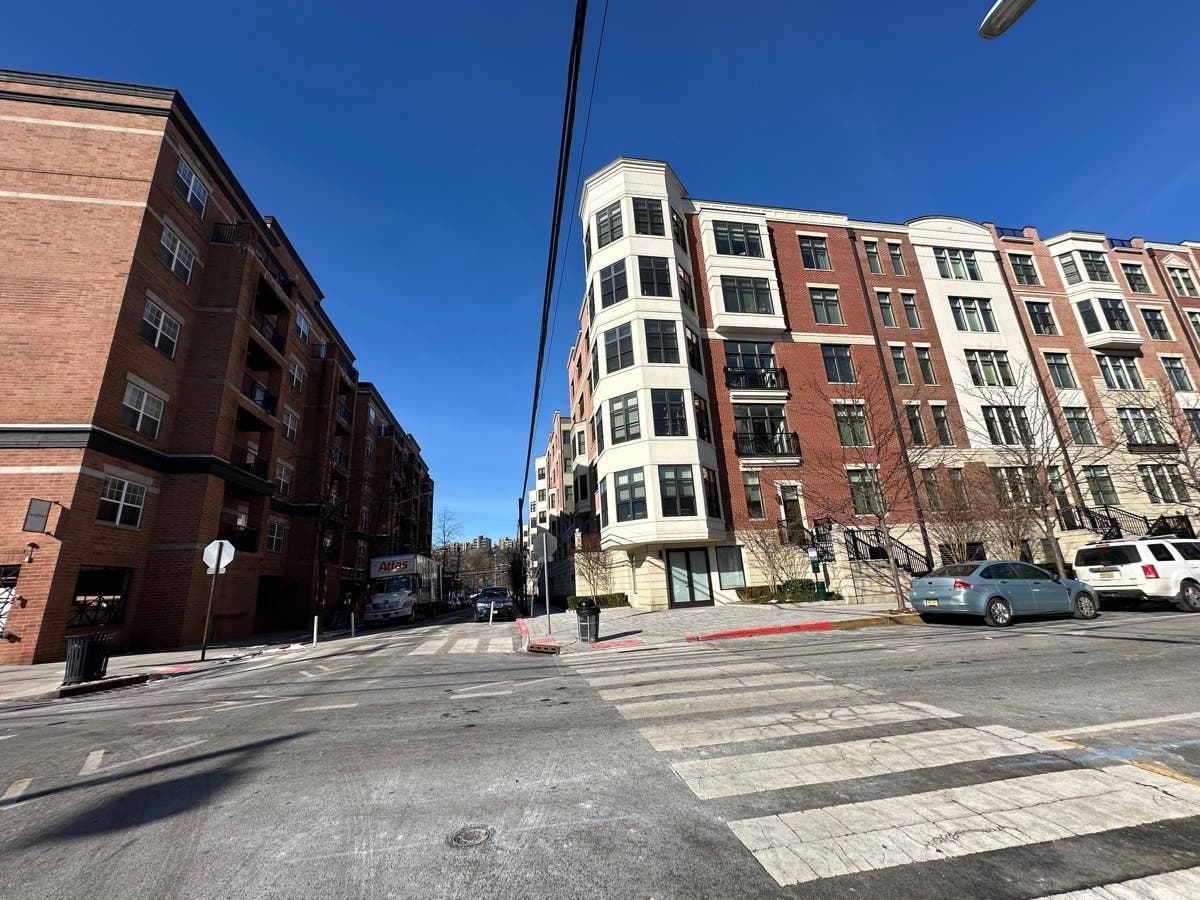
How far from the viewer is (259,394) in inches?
996

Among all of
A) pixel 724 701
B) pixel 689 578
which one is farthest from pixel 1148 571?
pixel 724 701

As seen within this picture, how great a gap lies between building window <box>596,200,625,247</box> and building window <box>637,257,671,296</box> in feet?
7.39

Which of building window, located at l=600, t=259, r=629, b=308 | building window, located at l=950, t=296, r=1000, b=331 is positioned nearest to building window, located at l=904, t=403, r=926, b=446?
building window, located at l=950, t=296, r=1000, b=331

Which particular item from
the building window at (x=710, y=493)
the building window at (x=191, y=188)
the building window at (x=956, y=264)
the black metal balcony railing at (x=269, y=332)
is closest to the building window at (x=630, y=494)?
the building window at (x=710, y=493)

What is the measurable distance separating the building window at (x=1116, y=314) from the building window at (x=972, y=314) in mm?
7614

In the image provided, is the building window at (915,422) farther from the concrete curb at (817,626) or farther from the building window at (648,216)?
the building window at (648,216)

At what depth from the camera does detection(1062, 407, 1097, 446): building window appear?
2905 cm

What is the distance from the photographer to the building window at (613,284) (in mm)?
25781

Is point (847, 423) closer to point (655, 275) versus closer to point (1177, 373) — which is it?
point (655, 275)

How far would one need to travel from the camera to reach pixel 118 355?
17.3 meters

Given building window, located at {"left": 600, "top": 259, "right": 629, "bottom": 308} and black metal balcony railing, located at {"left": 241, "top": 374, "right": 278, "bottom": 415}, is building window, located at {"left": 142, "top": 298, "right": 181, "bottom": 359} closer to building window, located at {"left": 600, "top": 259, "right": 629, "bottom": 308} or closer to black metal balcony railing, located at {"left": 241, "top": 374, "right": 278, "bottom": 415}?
black metal balcony railing, located at {"left": 241, "top": 374, "right": 278, "bottom": 415}

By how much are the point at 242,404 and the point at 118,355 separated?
6.09 metres

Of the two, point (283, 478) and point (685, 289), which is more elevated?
point (685, 289)

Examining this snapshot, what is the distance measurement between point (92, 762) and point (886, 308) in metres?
35.3
